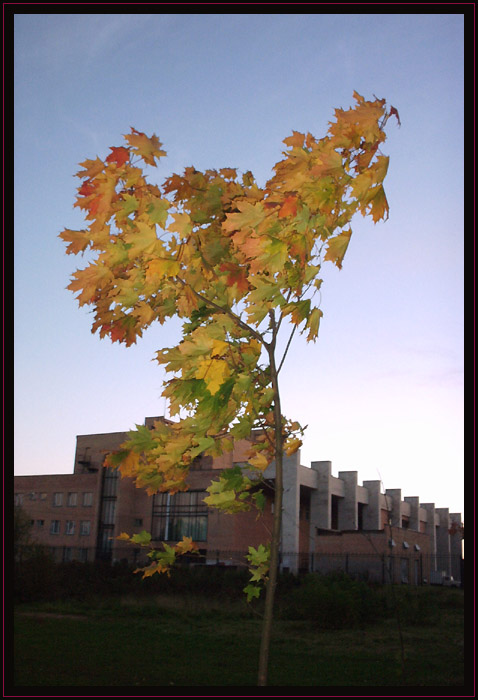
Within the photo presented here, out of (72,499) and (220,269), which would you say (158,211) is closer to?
(220,269)

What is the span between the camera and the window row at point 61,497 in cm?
5566

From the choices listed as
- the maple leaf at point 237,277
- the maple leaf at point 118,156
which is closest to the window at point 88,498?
A: the maple leaf at point 237,277

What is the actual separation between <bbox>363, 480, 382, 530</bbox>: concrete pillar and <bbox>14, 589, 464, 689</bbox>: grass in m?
31.2

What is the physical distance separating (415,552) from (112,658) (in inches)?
1389

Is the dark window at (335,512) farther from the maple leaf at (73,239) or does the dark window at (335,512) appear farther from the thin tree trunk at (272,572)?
the maple leaf at (73,239)

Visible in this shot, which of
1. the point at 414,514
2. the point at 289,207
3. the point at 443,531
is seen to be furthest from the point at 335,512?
the point at 289,207

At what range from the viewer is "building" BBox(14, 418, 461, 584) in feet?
133

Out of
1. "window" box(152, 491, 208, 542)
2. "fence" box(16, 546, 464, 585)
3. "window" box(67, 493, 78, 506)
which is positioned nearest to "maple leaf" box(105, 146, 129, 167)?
"fence" box(16, 546, 464, 585)

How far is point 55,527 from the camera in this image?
5675 centimetres

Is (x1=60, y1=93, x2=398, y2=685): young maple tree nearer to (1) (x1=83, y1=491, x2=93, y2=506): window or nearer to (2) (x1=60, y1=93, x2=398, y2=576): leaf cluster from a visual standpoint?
(2) (x1=60, y1=93, x2=398, y2=576): leaf cluster

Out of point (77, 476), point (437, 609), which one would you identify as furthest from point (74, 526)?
point (437, 609)

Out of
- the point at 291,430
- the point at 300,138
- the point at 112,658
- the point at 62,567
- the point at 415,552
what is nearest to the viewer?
the point at 300,138
